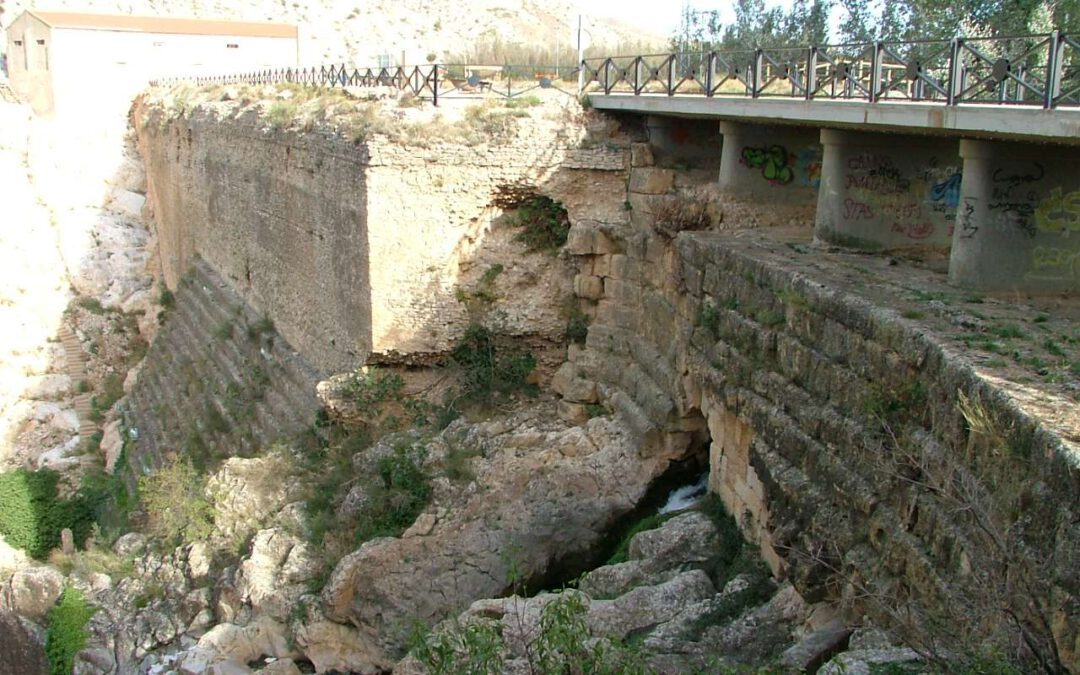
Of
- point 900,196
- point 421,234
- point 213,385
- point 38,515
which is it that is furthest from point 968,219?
point 38,515

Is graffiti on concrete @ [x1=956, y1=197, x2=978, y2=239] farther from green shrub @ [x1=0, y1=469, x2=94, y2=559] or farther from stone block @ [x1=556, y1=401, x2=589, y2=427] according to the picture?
green shrub @ [x1=0, y1=469, x2=94, y2=559]

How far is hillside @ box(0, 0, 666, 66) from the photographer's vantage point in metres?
43.8

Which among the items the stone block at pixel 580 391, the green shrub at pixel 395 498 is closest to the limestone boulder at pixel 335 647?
the green shrub at pixel 395 498

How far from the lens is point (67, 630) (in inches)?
515

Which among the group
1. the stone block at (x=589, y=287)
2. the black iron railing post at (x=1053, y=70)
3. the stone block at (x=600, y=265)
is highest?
the black iron railing post at (x=1053, y=70)

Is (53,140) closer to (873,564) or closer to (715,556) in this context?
(715,556)

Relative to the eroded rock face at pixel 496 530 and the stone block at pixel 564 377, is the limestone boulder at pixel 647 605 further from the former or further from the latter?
the stone block at pixel 564 377

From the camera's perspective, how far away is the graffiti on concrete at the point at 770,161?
12086 millimetres

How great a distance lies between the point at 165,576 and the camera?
12797mm

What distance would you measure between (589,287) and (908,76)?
5.29m

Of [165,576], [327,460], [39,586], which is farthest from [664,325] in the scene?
[39,586]

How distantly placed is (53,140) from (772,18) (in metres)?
19.5

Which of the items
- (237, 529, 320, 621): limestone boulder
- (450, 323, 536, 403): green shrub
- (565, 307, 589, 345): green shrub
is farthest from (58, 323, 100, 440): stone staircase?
(565, 307, 589, 345): green shrub

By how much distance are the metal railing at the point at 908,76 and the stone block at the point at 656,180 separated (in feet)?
3.03
